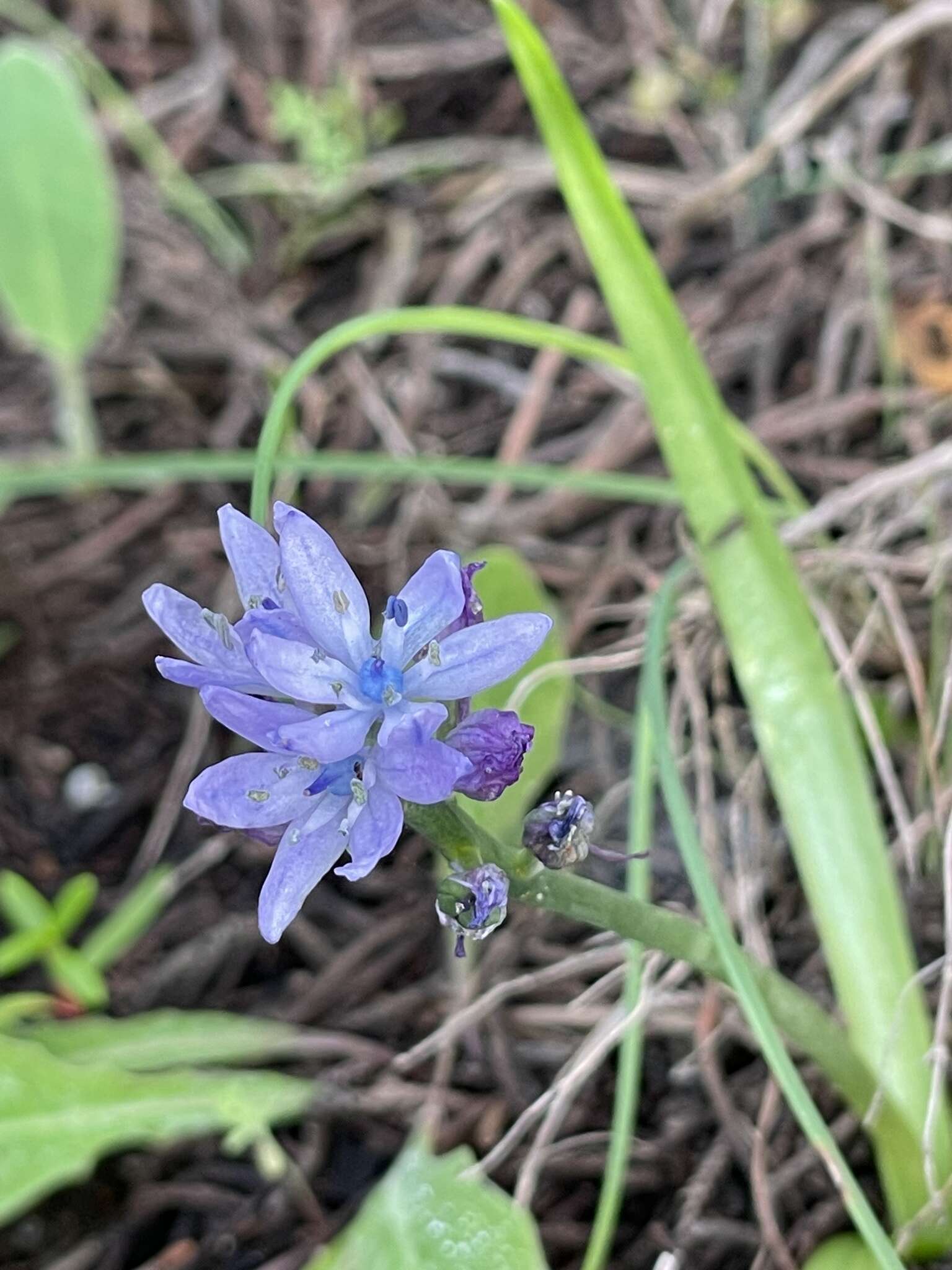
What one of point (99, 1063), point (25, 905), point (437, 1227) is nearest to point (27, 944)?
point (25, 905)

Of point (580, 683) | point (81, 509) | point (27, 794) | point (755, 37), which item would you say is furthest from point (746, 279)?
point (27, 794)

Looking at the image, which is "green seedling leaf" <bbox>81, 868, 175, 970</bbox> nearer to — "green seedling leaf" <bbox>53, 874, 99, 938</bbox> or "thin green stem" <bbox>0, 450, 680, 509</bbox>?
"green seedling leaf" <bbox>53, 874, 99, 938</bbox>

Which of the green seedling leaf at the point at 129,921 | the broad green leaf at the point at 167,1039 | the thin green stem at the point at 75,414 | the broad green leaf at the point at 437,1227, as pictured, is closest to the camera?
the broad green leaf at the point at 437,1227

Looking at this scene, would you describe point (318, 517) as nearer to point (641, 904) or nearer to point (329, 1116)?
point (329, 1116)

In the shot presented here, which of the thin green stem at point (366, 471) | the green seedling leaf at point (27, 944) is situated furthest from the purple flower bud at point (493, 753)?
the green seedling leaf at point (27, 944)

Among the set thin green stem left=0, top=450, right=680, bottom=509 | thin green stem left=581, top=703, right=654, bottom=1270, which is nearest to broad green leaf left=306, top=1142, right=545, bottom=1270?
thin green stem left=581, top=703, right=654, bottom=1270

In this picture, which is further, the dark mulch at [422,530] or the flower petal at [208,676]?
the dark mulch at [422,530]

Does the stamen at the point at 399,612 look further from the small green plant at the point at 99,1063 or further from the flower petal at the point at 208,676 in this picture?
the small green plant at the point at 99,1063
